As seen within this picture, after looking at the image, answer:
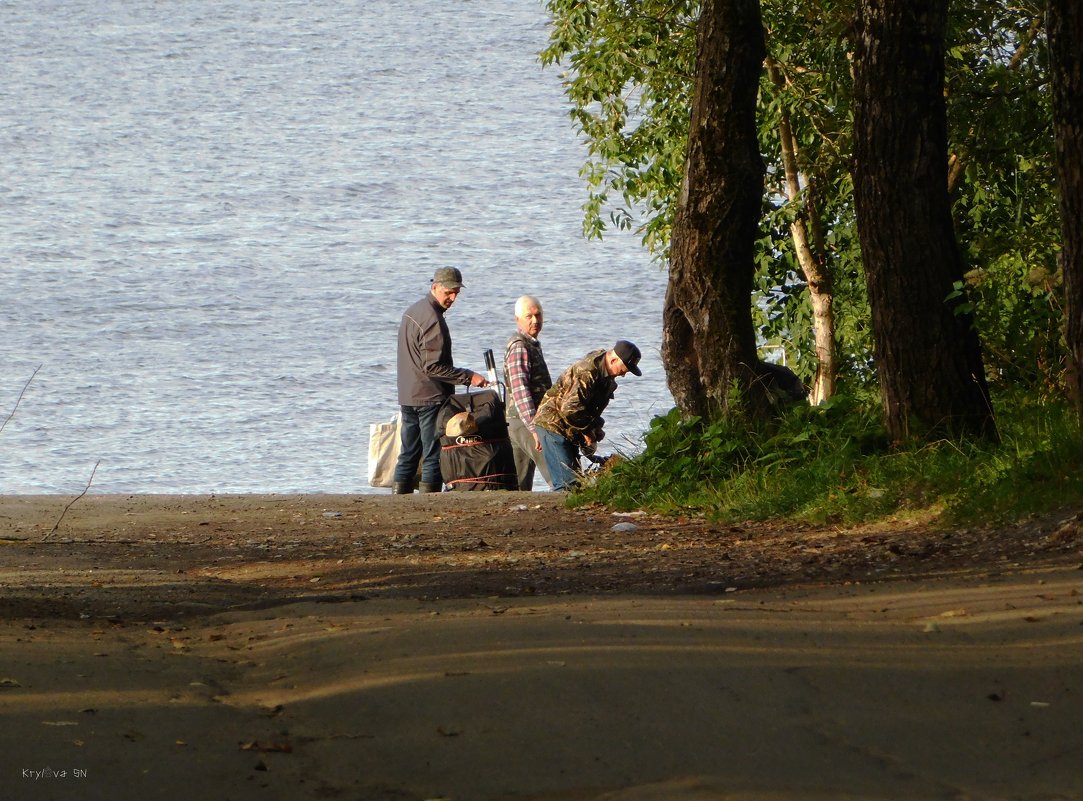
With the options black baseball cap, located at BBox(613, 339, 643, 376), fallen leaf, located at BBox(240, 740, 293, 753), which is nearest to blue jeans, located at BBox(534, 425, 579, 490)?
black baseball cap, located at BBox(613, 339, 643, 376)

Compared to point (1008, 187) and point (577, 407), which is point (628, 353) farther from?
point (1008, 187)

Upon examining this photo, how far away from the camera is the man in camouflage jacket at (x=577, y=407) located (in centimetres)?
1066

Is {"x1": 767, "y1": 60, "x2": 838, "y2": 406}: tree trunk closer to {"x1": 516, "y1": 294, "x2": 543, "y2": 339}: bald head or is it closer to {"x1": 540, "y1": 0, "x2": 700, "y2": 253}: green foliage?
{"x1": 540, "y1": 0, "x2": 700, "y2": 253}: green foliage

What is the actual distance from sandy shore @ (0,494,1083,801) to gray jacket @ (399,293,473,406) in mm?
5345

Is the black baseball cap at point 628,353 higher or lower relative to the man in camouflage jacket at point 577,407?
higher

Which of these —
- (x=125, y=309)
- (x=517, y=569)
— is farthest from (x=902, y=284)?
(x=125, y=309)

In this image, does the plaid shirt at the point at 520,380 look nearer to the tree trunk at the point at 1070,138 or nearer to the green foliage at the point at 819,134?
the green foliage at the point at 819,134

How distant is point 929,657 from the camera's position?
13.9 feet

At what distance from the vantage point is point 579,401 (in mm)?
10750

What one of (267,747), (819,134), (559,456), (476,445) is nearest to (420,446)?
(476,445)

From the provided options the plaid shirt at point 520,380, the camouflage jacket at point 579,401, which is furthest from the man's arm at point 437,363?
the camouflage jacket at point 579,401

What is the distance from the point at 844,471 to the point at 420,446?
5.45 metres

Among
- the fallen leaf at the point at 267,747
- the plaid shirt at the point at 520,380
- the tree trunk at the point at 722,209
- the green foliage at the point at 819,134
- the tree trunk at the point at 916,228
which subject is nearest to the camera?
the fallen leaf at the point at 267,747

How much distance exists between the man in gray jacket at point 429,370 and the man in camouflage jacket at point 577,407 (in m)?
1.19
